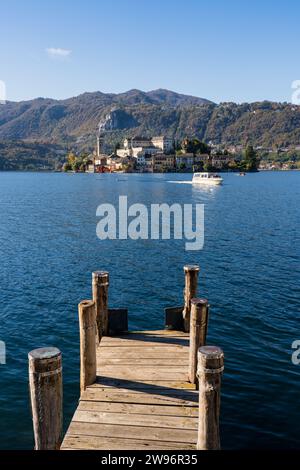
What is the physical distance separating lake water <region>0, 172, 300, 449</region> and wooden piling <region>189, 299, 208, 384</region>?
2.77 m

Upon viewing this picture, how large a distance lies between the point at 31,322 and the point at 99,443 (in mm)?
14447

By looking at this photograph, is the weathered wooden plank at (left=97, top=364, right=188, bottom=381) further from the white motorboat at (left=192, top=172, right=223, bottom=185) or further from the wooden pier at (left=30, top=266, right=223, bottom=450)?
the white motorboat at (left=192, top=172, right=223, bottom=185)

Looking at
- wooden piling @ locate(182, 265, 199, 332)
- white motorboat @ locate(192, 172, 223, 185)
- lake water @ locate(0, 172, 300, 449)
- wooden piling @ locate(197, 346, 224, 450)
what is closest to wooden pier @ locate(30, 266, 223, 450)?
wooden piling @ locate(197, 346, 224, 450)

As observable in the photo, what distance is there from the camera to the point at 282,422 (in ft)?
45.8

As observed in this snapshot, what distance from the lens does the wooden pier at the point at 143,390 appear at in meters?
8.78

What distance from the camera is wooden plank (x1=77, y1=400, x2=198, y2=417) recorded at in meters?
10.6

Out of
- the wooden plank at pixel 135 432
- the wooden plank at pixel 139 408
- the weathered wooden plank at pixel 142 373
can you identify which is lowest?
the wooden plank at pixel 135 432

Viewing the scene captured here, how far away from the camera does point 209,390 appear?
28.0ft

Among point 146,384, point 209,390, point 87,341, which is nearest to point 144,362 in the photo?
point 146,384

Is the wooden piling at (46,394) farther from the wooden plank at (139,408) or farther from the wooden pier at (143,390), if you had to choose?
the wooden plank at (139,408)

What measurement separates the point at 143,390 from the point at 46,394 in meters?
3.60

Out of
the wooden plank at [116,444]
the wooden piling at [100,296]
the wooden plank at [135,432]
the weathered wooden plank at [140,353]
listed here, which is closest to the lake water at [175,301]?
the weathered wooden plank at [140,353]

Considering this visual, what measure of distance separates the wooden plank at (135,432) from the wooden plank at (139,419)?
0.14 meters
